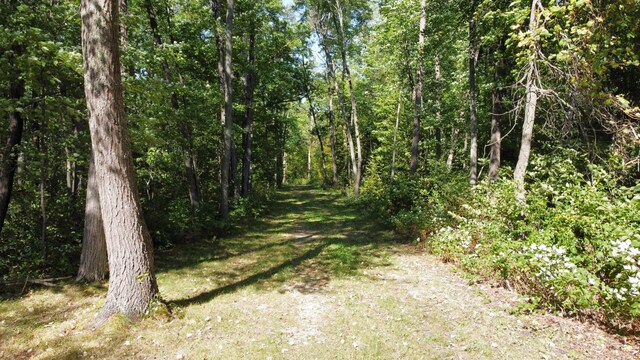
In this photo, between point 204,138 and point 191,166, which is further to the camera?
point 204,138

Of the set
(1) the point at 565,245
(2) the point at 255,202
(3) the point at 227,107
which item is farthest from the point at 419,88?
(1) the point at 565,245

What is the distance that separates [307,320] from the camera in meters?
5.88

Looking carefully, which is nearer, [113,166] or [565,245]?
[113,166]

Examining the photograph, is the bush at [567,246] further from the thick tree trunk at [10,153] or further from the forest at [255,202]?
the thick tree trunk at [10,153]

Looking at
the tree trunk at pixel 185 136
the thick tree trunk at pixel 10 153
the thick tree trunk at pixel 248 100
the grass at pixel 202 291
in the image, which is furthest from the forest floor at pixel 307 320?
the thick tree trunk at pixel 248 100

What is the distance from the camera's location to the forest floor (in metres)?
4.76

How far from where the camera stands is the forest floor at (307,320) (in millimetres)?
4758

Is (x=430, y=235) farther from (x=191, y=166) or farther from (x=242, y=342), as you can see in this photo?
(x=191, y=166)

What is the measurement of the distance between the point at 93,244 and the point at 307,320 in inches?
197

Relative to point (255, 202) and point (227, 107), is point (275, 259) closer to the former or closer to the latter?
point (227, 107)

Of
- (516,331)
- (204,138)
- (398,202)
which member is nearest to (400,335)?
(516,331)

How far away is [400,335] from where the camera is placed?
5.22 metres

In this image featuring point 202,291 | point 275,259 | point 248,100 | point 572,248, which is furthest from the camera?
point 248,100

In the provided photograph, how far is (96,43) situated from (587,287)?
8365 millimetres
